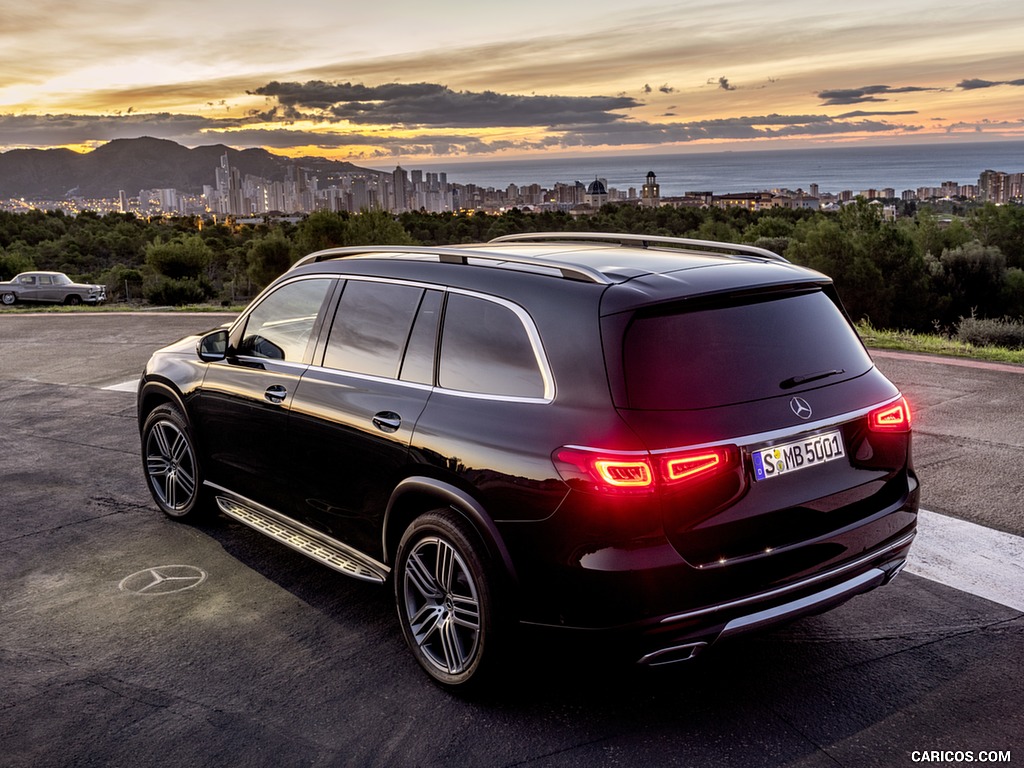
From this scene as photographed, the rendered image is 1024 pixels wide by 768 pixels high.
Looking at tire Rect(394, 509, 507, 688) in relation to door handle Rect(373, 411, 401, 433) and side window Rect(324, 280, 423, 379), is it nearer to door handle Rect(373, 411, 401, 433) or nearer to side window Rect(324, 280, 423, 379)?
door handle Rect(373, 411, 401, 433)

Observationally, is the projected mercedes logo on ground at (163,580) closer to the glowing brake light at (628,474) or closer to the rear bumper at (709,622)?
the rear bumper at (709,622)

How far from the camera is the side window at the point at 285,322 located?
4.93m

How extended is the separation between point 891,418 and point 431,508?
200 cm

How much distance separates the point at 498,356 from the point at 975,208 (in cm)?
6384

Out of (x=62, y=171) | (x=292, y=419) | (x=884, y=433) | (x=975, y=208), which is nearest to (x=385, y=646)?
(x=292, y=419)

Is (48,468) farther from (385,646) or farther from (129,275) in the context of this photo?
(129,275)

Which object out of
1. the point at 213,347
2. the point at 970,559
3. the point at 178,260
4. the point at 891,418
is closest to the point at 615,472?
the point at 891,418

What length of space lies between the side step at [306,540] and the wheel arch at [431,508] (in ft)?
0.61

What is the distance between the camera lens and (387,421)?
13.5 feet

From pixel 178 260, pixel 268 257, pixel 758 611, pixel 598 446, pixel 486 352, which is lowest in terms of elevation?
pixel 268 257

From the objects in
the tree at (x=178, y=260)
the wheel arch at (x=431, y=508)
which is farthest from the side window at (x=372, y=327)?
the tree at (x=178, y=260)

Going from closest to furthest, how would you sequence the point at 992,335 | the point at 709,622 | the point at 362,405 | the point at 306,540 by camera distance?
the point at 709,622 < the point at 362,405 < the point at 306,540 < the point at 992,335
